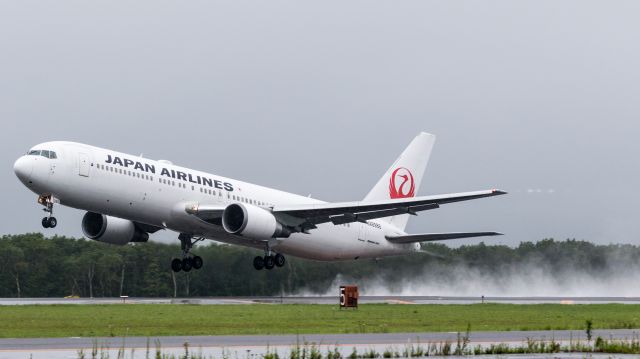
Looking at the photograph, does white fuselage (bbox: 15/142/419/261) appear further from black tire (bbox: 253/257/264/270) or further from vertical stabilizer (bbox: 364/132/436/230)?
vertical stabilizer (bbox: 364/132/436/230)

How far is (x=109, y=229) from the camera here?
2373 inches

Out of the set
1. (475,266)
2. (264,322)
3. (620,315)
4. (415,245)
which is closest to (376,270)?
(415,245)

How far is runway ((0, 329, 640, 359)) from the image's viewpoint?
24.6 metres

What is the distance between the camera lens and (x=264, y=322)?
38438mm

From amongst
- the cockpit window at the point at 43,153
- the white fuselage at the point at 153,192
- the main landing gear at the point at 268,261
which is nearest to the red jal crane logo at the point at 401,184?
the white fuselage at the point at 153,192

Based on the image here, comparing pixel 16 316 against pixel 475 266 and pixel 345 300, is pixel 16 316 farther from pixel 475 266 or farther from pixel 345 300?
pixel 475 266

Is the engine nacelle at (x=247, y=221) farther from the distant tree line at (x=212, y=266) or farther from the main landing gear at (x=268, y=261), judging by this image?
the distant tree line at (x=212, y=266)

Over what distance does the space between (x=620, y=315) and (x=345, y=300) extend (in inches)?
490

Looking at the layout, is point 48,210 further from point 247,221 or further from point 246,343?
point 246,343

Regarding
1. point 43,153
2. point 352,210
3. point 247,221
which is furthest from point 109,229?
point 352,210

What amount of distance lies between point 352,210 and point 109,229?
1391 centimetres

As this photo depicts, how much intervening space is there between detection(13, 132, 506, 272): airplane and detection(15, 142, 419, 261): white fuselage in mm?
51

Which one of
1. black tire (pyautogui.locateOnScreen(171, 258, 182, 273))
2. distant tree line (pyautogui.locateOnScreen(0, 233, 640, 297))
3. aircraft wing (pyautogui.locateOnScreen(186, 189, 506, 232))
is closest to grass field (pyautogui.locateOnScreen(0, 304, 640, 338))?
aircraft wing (pyautogui.locateOnScreen(186, 189, 506, 232))

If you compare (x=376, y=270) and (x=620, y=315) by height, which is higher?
(x=376, y=270)
